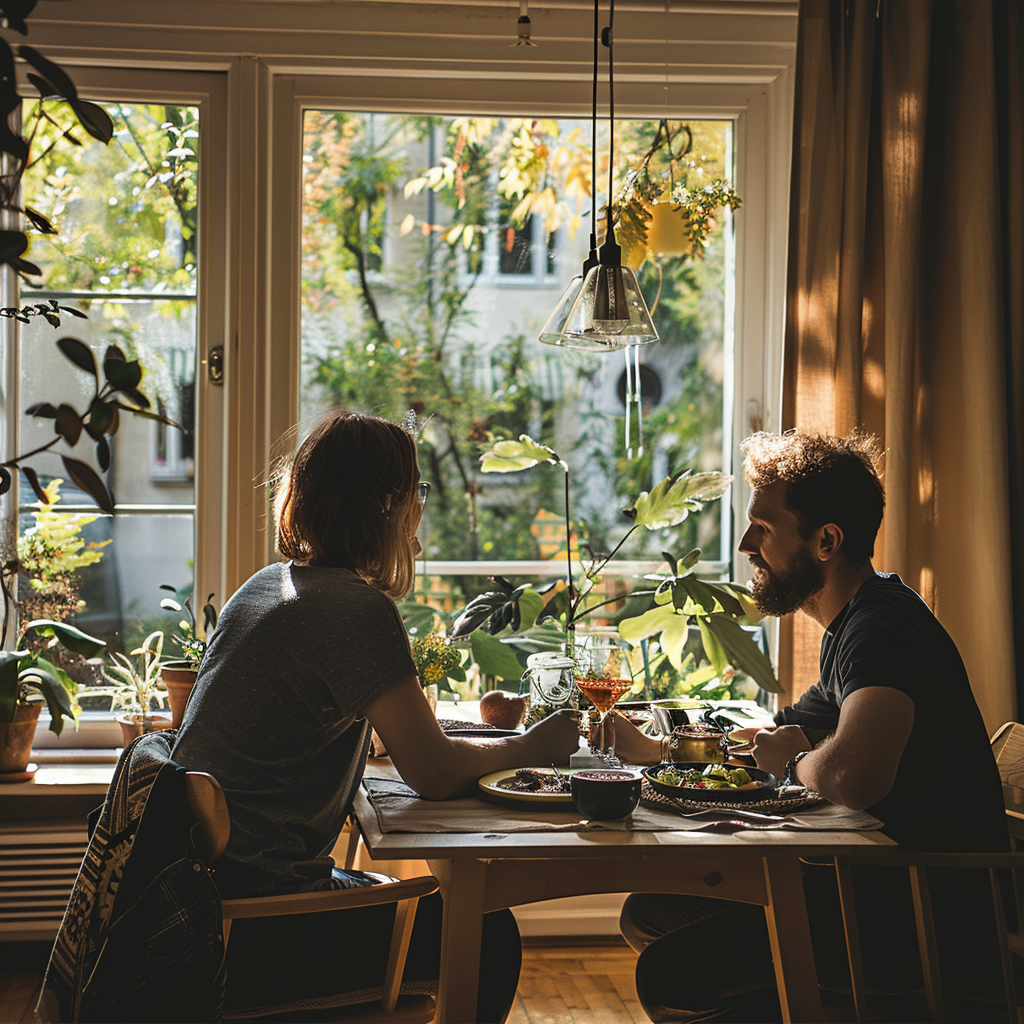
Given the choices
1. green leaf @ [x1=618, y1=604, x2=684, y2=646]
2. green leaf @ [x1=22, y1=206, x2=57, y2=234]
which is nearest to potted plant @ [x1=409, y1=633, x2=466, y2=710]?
green leaf @ [x1=618, y1=604, x2=684, y2=646]

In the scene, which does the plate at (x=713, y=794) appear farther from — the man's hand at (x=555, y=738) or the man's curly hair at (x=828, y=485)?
the man's curly hair at (x=828, y=485)

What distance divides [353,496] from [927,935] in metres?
1.05

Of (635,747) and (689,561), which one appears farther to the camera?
(689,561)

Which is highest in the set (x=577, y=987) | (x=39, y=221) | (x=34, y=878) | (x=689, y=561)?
(x=39, y=221)

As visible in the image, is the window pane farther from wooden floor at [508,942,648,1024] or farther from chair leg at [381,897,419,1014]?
chair leg at [381,897,419,1014]

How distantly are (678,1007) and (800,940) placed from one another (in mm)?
235

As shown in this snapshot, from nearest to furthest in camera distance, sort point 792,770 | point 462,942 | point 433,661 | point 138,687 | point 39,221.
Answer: point 39,221
point 462,942
point 792,770
point 433,661
point 138,687

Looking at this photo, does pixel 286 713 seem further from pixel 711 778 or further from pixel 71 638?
pixel 71 638

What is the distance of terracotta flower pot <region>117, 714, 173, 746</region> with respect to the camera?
2.58 m

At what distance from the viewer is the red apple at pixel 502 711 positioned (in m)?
2.19

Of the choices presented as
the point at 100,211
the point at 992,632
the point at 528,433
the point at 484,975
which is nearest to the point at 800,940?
the point at 484,975

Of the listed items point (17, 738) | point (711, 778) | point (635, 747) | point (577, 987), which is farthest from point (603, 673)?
point (17, 738)

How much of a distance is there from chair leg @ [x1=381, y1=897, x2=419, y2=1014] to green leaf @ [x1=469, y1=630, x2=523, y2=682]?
113 cm

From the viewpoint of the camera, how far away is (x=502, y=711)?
2191 mm
